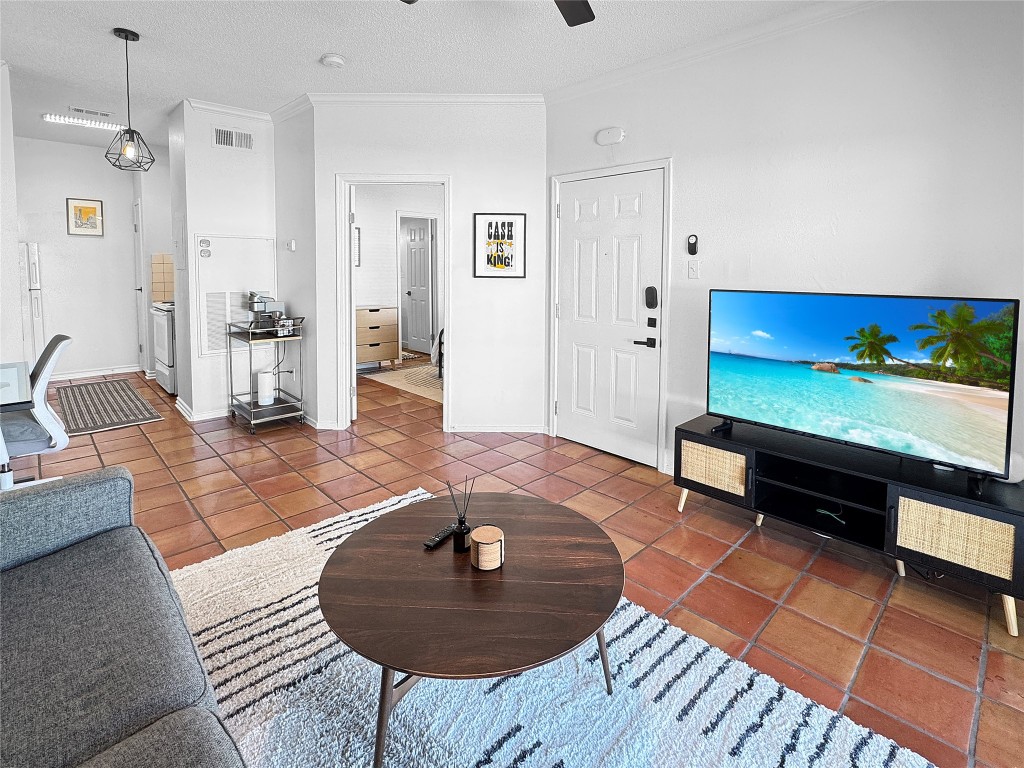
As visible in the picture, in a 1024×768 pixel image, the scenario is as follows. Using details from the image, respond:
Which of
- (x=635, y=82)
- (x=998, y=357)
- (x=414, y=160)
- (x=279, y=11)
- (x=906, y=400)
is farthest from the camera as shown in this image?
(x=414, y=160)

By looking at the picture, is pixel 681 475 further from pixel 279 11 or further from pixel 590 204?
pixel 279 11

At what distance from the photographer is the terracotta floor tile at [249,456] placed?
13.2 ft

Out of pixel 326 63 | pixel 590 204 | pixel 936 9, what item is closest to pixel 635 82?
pixel 590 204

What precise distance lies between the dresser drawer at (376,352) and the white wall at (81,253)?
269cm

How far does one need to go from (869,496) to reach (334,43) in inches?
148

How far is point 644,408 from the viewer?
3.93 metres

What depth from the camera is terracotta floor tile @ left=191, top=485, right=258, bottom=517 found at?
322 cm

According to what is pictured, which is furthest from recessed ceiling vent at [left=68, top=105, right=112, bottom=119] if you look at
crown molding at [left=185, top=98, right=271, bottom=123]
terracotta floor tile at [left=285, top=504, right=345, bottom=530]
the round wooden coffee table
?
the round wooden coffee table

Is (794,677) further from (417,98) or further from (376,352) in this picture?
(376,352)

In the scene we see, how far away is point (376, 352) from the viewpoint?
7.42 meters

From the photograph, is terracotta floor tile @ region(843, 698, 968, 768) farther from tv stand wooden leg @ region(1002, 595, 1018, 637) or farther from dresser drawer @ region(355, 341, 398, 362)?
dresser drawer @ region(355, 341, 398, 362)

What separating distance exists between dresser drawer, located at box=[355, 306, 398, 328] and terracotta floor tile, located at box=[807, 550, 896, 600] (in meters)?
5.79

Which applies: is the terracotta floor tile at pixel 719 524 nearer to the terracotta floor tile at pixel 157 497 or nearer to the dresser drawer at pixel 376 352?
the terracotta floor tile at pixel 157 497

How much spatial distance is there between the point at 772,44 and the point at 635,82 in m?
0.90
